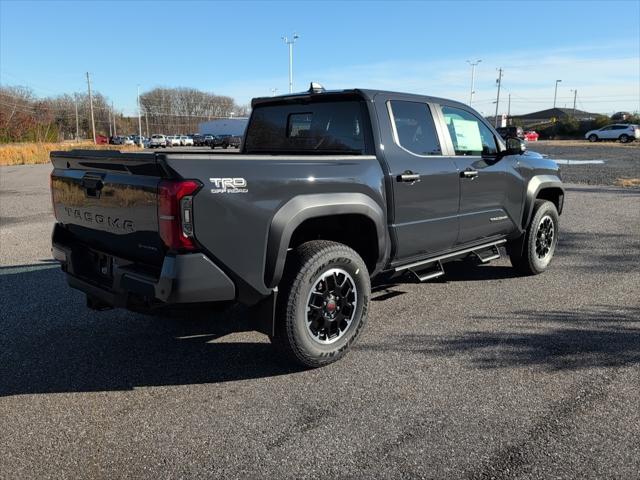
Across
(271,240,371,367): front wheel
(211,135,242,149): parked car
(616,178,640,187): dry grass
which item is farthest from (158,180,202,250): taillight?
(211,135,242,149): parked car

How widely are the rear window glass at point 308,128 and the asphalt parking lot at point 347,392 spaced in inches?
62.7

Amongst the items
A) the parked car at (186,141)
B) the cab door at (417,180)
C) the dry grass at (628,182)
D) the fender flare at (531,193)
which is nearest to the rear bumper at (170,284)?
the cab door at (417,180)

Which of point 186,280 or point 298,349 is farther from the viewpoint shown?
point 298,349

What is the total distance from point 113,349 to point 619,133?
199ft

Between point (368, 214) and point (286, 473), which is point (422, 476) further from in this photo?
point (368, 214)

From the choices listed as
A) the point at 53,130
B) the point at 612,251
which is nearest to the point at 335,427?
the point at 612,251

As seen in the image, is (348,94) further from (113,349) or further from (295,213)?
(113,349)

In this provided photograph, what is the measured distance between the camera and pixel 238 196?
3.11m

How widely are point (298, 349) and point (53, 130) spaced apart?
53798 millimetres

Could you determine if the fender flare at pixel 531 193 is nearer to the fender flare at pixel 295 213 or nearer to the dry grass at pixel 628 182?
the fender flare at pixel 295 213

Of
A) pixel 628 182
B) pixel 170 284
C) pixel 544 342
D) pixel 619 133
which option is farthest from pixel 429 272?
pixel 619 133

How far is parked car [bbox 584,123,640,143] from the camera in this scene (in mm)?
51688

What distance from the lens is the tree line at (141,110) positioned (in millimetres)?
85650

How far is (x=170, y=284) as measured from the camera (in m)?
2.96
